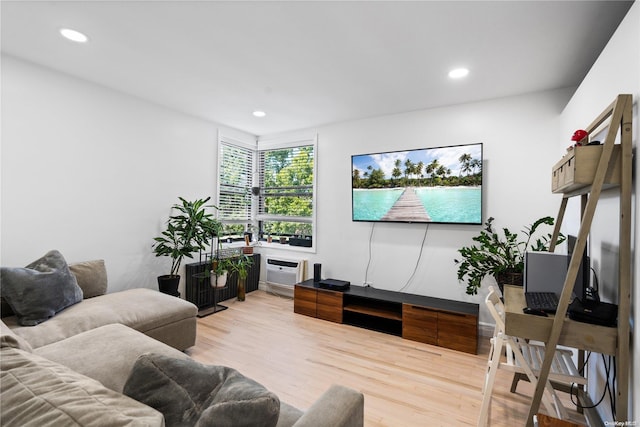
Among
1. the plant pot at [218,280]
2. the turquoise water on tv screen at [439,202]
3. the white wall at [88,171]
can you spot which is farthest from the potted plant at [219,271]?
the turquoise water on tv screen at [439,202]

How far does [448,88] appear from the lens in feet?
9.87

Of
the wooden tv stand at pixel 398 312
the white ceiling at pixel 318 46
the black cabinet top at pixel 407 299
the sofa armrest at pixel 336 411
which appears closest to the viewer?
the sofa armrest at pixel 336 411

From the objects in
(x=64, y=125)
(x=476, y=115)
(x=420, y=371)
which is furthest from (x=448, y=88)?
(x=64, y=125)

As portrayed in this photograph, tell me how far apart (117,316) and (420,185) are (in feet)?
10.4

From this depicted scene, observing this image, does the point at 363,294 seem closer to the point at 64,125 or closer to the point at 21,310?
the point at 21,310

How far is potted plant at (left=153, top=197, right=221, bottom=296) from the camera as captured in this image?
3479mm

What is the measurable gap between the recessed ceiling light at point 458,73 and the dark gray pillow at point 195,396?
110 inches

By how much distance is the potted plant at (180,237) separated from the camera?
3.48m

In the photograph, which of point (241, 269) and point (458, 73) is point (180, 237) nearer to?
point (241, 269)

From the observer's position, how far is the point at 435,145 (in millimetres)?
3549

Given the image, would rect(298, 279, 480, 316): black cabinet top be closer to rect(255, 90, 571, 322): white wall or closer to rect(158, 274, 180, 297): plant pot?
rect(255, 90, 571, 322): white wall

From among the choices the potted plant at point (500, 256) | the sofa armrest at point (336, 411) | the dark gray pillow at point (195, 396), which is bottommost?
the sofa armrest at point (336, 411)

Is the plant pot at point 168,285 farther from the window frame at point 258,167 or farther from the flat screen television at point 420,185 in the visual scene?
the flat screen television at point 420,185

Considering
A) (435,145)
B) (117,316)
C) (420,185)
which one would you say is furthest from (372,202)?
(117,316)
